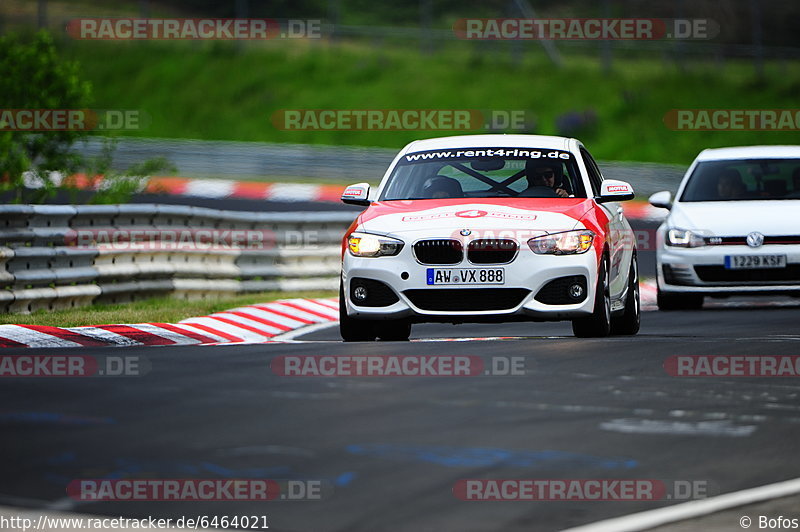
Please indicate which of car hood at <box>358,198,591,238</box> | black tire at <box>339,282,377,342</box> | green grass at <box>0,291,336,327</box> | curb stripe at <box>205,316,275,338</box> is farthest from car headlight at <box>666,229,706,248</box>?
black tire at <box>339,282,377,342</box>

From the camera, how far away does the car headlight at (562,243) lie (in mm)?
10961

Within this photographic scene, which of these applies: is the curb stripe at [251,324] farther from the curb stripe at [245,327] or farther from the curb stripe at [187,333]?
the curb stripe at [187,333]

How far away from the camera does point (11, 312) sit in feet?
44.7

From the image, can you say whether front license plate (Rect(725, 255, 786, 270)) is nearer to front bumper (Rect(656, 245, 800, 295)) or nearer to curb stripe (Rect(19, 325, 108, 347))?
front bumper (Rect(656, 245, 800, 295))

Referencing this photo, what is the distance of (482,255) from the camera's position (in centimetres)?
1094

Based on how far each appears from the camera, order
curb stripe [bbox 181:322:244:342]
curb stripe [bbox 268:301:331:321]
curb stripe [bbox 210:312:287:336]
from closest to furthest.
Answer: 1. curb stripe [bbox 181:322:244:342]
2. curb stripe [bbox 210:312:287:336]
3. curb stripe [bbox 268:301:331:321]

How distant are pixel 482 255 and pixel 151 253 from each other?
20.2 feet

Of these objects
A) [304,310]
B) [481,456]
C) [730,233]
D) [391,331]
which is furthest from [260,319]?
[481,456]

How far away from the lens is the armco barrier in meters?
14.0

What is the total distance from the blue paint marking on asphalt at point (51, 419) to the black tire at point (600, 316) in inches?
185

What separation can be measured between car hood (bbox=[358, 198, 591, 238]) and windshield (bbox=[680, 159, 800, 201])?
15.6 ft

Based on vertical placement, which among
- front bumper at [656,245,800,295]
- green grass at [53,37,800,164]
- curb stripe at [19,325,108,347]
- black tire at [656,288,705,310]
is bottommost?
black tire at [656,288,705,310]

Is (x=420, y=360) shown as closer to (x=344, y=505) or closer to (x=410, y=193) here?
(x=410, y=193)

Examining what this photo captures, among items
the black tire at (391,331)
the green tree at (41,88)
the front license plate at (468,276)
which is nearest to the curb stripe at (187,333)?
the black tire at (391,331)
